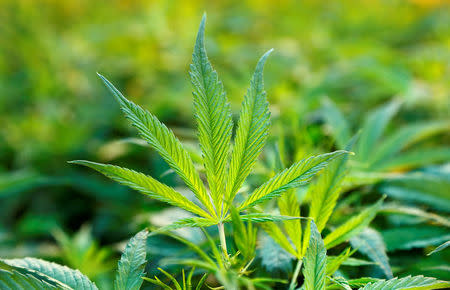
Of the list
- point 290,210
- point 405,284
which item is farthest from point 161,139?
point 405,284

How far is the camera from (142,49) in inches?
67.1

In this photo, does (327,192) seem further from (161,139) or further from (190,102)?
(190,102)

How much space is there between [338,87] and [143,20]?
3.80 feet

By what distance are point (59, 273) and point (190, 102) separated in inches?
33.7

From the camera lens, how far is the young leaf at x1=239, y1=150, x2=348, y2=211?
40 centimetres

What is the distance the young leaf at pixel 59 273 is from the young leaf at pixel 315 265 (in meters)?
0.24

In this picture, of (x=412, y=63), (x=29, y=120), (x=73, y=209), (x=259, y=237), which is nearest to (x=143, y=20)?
(x=29, y=120)

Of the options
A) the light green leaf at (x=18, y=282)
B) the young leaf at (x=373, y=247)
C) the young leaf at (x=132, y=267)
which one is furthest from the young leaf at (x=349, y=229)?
the light green leaf at (x=18, y=282)

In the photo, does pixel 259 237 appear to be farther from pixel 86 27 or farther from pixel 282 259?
pixel 86 27

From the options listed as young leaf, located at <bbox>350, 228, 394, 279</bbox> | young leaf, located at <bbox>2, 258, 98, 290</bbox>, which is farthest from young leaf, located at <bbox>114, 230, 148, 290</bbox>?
young leaf, located at <bbox>350, 228, 394, 279</bbox>

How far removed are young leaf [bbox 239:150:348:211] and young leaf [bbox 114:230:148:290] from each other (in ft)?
0.49

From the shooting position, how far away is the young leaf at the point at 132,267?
0.42 meters

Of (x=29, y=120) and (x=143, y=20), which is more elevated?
(x=143, y=20)

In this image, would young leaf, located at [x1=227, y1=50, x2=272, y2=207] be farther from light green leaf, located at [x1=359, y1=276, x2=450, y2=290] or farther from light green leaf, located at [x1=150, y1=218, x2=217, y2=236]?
light green leaf, located at [x1=359, y1=276, x2=450, y2=290]
